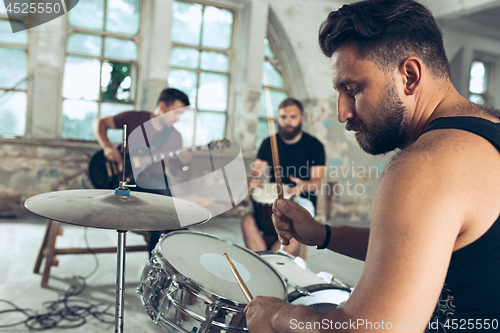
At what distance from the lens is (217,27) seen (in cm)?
500

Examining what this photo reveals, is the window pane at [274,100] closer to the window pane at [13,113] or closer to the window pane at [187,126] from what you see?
the window pane at [187,126]

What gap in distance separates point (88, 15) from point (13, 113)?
148 cm

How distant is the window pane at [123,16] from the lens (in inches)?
176

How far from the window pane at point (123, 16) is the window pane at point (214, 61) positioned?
0.94 metres

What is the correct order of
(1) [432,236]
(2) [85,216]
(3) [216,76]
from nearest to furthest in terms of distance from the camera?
(1) [432,236] → (2) [85,216] → (3) [216,76]

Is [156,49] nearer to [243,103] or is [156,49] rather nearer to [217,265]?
[243,103]

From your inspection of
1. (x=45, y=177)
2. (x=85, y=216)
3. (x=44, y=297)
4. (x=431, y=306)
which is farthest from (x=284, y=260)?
(x=45, y=177)

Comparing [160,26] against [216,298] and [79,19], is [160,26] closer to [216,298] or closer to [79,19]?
[79,19]

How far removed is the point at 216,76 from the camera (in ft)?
16.6

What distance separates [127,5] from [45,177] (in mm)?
2357

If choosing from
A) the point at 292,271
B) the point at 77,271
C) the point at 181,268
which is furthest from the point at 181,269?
the point at 77,271

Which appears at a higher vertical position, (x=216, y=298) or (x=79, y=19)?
(x=79, y=19)

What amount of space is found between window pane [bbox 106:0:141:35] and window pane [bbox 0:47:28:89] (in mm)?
1067

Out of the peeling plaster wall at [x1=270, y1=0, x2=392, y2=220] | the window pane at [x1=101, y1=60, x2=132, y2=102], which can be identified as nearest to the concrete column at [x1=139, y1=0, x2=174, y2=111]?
the window pane at [x1=101, y1=60, x2=132, y2=102]
